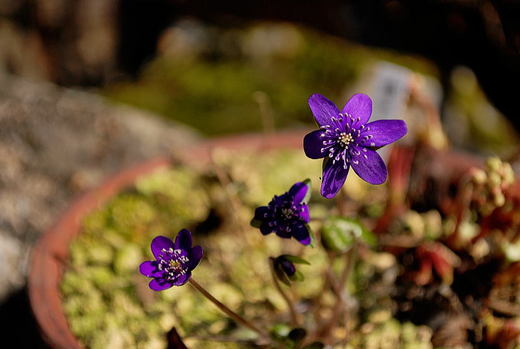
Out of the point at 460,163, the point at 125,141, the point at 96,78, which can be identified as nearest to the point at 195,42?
the point at 96,78

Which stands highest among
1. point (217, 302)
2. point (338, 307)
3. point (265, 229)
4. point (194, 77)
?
point (194, 77)

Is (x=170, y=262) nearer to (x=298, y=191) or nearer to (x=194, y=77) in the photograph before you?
(x=298, y=191)

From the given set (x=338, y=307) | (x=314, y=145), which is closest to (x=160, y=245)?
(x=314, y=145)

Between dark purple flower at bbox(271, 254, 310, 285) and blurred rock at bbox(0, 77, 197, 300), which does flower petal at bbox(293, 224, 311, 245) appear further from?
blurred rock at bbox(0, 77, 197, 300)

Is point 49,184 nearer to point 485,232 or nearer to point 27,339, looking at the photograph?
point 27,339

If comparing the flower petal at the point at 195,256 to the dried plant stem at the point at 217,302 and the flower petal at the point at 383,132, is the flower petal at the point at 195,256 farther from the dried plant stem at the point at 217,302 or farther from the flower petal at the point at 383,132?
the flower petal at the point at 383,132

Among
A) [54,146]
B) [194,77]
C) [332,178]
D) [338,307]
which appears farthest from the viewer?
[194,77]

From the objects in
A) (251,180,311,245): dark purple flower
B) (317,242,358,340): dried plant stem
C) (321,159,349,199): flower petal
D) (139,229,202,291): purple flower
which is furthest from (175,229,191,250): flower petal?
(317,242,358,340): dried plant stem
